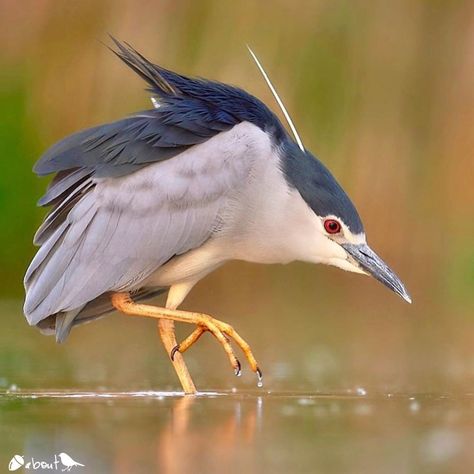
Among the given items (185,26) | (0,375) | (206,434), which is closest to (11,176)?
(185,26)

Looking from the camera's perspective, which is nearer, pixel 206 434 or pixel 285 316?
pixel 206 434

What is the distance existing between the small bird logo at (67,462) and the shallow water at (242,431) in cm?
3

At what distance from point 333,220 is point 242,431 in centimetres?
181

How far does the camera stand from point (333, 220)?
7.17 metres

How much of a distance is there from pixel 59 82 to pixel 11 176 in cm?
82

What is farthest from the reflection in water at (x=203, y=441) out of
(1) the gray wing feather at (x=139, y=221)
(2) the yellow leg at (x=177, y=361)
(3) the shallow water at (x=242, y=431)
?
(1) the gray wing feather at (x=139, y=221)

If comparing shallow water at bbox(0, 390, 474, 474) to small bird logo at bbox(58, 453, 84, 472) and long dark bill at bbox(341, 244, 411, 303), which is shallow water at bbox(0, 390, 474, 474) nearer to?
small bird logo at bbox(58, 453, 84, 472)

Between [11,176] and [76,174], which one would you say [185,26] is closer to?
A: [11,176]

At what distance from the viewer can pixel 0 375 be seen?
7.67 metres

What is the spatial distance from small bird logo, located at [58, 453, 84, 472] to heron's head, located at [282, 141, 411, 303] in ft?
8.18

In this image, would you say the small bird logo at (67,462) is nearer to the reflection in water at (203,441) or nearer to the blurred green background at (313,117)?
the reflection in water at (203,441)

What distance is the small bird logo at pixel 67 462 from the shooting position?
4878 mm

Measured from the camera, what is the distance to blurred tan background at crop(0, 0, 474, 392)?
11359 mm

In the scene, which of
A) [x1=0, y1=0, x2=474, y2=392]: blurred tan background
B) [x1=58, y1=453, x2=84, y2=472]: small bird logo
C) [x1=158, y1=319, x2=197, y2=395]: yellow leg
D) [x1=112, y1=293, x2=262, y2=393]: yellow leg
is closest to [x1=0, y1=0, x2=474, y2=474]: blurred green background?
[x1=0, y1=0, x2=474, y2=392]: blurred tan background
